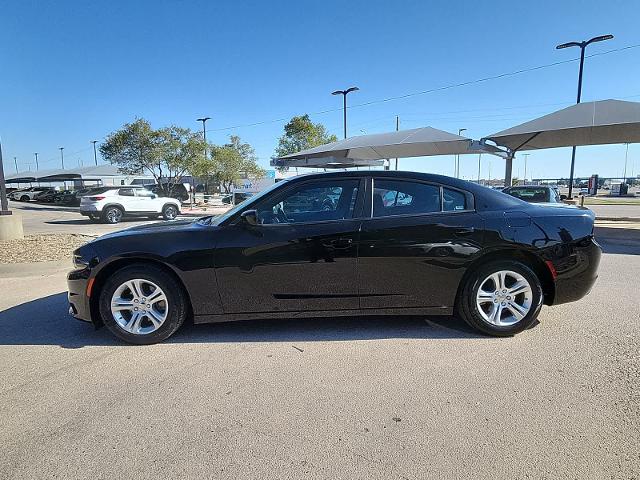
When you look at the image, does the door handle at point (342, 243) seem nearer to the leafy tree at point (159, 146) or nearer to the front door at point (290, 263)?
the front door at point (290, 263)

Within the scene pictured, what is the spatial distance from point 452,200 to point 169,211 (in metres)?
17.0

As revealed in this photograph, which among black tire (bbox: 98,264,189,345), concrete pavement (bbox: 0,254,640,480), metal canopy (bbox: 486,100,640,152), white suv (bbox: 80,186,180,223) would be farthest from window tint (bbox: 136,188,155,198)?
black tire (bbox: 98,264,189,345)

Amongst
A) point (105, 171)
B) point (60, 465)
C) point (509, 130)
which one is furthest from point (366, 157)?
point (105, 171)

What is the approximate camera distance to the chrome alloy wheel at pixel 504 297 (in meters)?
3.65

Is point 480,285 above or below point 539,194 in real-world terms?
below

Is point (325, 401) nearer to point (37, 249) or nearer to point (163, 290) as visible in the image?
Result: point (163, 290)

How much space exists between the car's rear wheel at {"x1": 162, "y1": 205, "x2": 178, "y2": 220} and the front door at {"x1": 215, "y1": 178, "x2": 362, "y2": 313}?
16040mm

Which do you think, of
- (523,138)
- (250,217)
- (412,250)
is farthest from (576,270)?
(523,138)

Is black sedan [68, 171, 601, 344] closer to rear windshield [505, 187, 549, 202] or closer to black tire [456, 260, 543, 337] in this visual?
black tire [456, 260, 543, 337]

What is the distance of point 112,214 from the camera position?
54.8ft

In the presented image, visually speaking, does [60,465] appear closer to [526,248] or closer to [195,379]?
[195,379]

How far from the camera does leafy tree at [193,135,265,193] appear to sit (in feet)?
97.2

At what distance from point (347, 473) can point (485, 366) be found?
1.63m

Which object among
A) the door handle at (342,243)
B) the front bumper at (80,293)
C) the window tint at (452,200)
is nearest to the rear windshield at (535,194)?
the window tint at (452,200)
